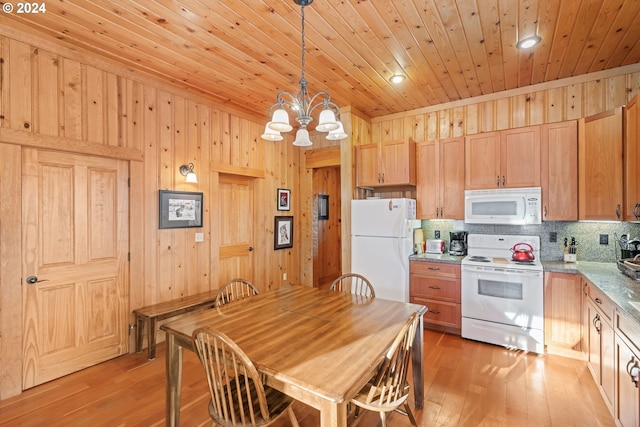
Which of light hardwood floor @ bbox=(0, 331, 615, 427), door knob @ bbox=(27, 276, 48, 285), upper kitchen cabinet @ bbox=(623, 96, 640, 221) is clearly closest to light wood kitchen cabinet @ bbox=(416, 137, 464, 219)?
upper kitchen cabinet @ bbox=(623, 96, 640, 221)

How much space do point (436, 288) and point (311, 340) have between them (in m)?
2.33

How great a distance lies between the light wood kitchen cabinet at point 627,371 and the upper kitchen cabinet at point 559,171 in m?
1.59

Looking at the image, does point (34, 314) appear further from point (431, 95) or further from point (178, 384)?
point (431, 95)

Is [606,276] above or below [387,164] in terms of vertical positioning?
below

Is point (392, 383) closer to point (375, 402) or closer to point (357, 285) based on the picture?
point (375, 402)

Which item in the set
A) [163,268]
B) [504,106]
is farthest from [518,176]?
[163,268]

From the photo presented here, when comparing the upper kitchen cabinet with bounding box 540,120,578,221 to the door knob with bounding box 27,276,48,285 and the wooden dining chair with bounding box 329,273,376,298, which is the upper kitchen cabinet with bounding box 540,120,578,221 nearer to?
the wooden dining chair with bounding box 329,273,376,298

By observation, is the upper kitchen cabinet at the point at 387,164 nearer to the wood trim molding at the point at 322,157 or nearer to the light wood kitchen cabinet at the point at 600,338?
the wood trim molding at the point at 322,157

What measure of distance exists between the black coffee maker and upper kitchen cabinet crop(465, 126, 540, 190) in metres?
0.63

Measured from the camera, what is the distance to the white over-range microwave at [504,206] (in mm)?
3150

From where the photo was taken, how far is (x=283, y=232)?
4797mm

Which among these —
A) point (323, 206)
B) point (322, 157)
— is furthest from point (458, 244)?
point (323, 206)

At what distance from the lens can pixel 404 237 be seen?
3.51 metres

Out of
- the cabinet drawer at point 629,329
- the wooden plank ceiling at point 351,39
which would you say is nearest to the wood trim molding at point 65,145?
the wooden plank ceiling at point 351,39
